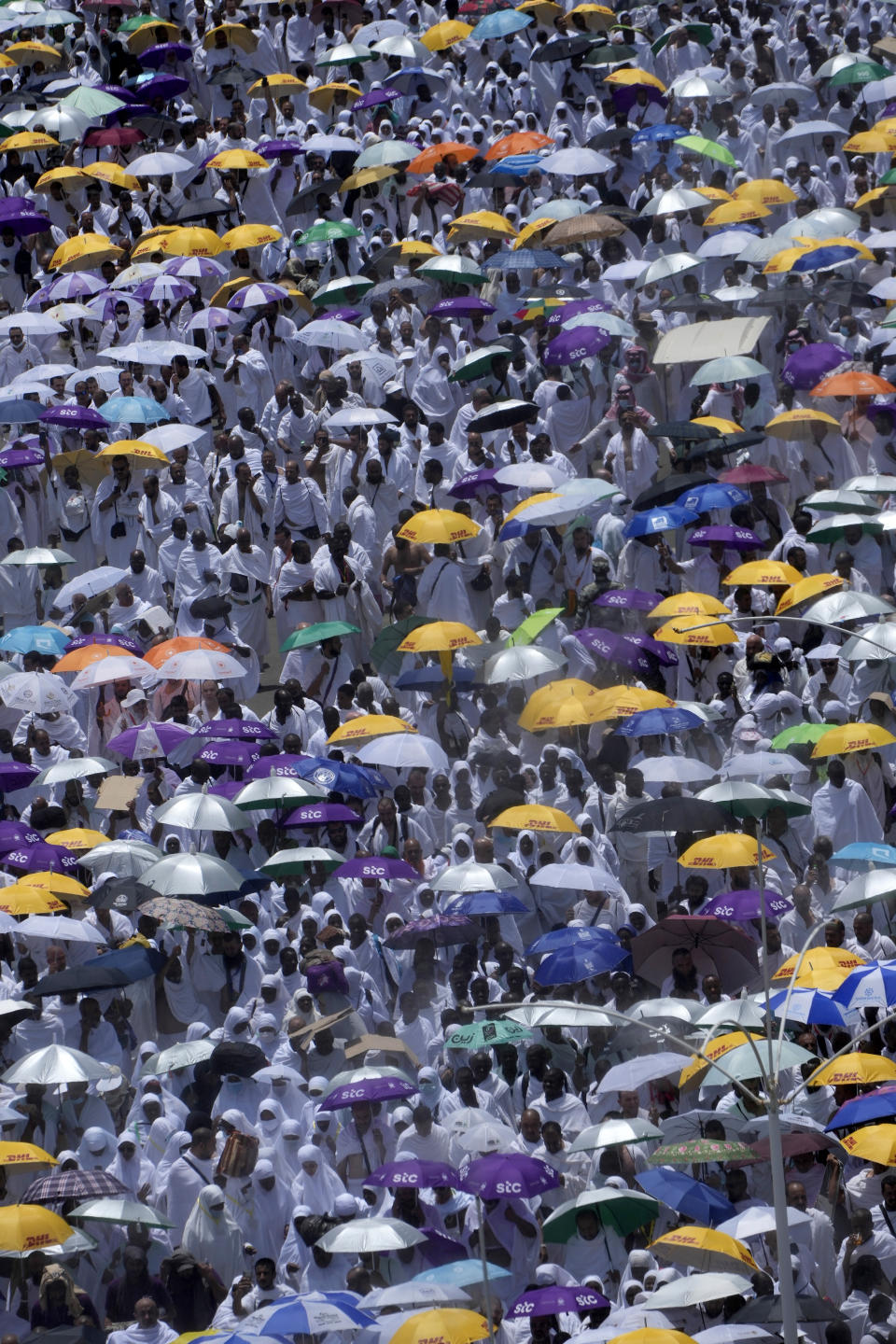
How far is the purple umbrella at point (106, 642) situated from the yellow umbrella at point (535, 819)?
4.39 m

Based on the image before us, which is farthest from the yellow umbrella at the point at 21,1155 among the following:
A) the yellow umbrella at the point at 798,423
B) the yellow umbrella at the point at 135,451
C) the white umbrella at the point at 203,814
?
the yellow umbrella at the point at 798,423

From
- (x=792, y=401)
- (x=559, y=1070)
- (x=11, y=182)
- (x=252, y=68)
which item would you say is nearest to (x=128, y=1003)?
(x=559, y=1070)

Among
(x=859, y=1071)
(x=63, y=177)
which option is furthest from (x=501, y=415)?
(x=859, y=1071)

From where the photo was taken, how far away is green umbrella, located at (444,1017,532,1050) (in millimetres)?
16391

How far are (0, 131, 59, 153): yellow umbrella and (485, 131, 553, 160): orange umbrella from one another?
194 inches

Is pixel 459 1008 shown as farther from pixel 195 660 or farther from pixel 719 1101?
pixel 195 660

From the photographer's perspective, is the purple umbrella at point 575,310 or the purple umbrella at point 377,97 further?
the purple umbrella at point 377,97

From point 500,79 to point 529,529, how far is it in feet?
31.5

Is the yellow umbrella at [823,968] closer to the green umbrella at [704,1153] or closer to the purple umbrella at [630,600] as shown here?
the green umbrella at [704,1153]

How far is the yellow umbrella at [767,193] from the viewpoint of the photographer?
26250mm

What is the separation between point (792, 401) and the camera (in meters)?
23.8

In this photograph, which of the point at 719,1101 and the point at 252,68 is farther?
the point at 252,68

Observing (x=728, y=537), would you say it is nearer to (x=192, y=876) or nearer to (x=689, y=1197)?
(x=192, y=876)

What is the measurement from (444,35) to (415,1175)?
1833 cm
